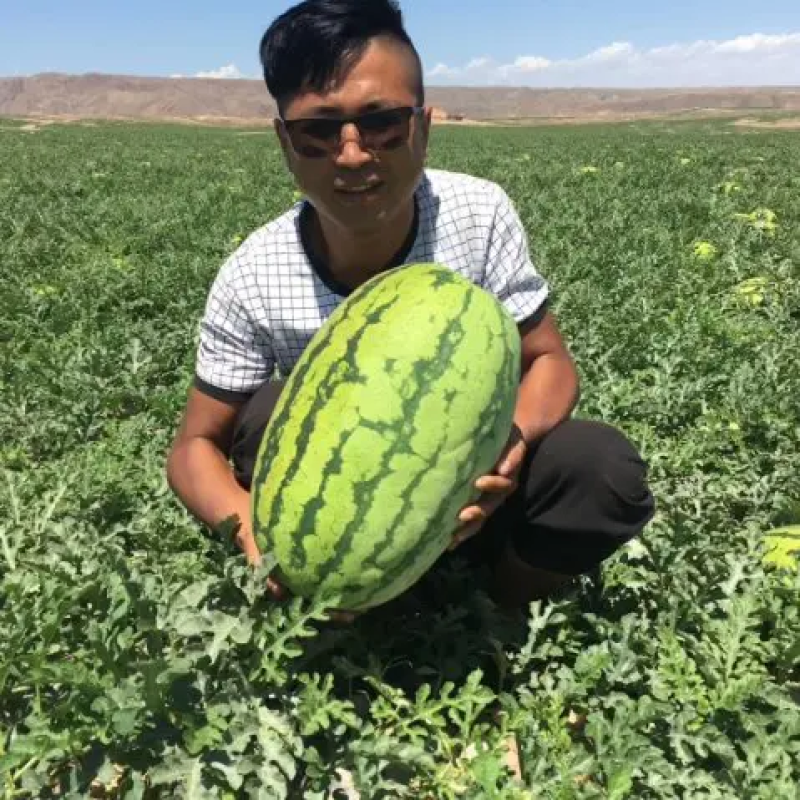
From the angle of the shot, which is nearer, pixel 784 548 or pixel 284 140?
pixel 284 140

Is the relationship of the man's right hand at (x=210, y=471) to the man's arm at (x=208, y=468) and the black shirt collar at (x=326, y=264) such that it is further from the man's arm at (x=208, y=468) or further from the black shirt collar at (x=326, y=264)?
the black shirt collar at (x=326, y=264)

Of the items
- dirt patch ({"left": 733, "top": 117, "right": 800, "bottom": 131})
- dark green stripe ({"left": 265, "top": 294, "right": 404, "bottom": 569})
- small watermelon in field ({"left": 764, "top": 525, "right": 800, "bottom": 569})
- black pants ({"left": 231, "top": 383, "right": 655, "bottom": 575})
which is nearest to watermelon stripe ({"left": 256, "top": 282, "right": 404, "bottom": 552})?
dark green stripe ({"left": 265, "top": 294, "right": 404, "bottom": 569})

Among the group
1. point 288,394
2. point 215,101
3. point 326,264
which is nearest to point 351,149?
point 326,264

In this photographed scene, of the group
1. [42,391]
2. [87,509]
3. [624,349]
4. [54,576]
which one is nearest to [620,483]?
[54,576]

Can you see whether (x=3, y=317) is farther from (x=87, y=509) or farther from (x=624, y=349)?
(x=624, y=349)

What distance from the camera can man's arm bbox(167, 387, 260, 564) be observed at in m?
2.55

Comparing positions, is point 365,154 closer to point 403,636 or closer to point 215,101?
point 403,636

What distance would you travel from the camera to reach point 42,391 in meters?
4.63

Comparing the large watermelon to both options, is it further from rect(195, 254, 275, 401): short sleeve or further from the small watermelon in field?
the small watermelon in field

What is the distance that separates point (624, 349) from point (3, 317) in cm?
432

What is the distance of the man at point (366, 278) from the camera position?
2314 mm

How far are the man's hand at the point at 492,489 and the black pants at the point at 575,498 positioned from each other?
0.67 feet

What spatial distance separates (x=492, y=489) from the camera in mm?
2193

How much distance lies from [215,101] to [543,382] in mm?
185233
